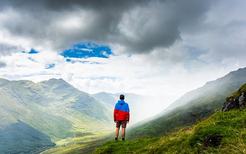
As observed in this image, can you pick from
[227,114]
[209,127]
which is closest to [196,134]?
[209,127]

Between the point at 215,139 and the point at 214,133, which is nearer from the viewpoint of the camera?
the point at 215,139

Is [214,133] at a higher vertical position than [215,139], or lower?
higher

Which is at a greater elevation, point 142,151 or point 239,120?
point 239,120

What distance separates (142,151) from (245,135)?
29.0 ft

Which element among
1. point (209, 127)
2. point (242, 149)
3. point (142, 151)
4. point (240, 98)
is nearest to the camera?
point (242, 149)

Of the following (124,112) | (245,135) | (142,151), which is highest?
(124,112)

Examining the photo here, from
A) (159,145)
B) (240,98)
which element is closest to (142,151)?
Answer: (159,145)

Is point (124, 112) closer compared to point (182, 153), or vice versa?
point (182, 153)

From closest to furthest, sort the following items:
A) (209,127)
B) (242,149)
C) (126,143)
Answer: (242,149), (209,127), (126,143)

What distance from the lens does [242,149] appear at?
1317 centimetres

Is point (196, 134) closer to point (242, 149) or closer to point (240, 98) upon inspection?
point (242, 149)

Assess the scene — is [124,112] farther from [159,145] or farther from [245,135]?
[245,135]

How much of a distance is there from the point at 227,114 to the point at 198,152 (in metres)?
5.56

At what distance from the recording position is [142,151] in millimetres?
22297
